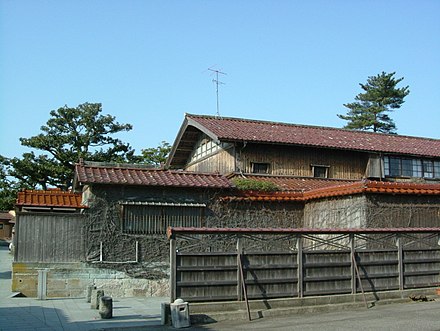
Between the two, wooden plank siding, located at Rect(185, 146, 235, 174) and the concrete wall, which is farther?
wooden plank siding, located at Rect(185, 146, 235, 174)

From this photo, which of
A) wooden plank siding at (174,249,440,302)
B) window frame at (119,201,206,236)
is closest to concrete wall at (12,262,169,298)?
window frame at (119,201,206,236)

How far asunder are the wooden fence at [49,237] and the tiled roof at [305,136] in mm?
7341

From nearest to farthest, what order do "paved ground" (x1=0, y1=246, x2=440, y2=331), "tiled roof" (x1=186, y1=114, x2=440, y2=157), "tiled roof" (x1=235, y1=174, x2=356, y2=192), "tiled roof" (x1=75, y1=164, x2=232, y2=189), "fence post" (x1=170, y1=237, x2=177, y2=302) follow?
"paved ground" (x1=0, y1=246, x2=440, y2=331) < "fence post" (x1=170, y1=237, x2=177, y2=302) < "tiled roof" (x1=75, y1=164, x2=232, y2=189) < "tiled roof" (x1=235, y1=174, x2=356, y2=192) < "tiled roof" (x1=186, y1=114, x2=440, y2=157)

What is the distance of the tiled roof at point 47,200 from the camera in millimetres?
15809

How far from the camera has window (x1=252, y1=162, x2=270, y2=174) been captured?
21.3m

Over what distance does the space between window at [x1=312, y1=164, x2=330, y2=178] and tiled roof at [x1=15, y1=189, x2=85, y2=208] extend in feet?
33.8

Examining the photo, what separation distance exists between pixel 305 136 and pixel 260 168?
3.32 m

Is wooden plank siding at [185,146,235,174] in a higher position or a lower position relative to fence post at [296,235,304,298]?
higher

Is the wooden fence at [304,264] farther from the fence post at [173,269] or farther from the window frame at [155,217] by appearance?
the window frame at [155,217]

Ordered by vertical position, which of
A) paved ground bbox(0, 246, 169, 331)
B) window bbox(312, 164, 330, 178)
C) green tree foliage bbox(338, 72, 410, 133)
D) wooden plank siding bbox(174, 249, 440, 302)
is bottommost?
paved ground bbox(0, 246, 169, 331)

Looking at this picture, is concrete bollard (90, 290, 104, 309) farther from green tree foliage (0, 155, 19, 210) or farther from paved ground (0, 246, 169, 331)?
green tree foliage (0, 155, 19, 210)

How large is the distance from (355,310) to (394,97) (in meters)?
43.9

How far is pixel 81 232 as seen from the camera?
15.5 m

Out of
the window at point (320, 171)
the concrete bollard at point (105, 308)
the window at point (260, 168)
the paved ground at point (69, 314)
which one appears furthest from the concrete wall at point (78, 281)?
the window at point (320, 171)
